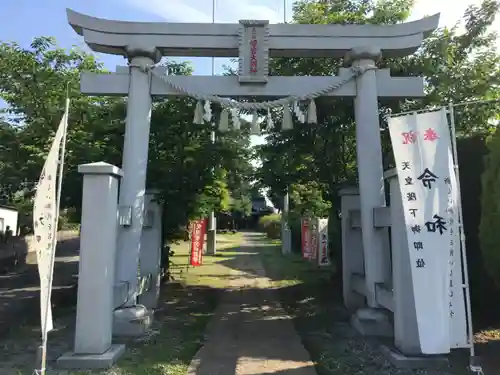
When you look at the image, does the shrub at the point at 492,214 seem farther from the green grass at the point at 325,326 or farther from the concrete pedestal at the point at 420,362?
the green grass at the point at 325,326

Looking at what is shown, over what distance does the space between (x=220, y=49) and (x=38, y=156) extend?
4.79 metres

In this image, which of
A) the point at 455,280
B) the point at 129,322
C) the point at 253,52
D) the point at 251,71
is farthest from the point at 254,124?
the point at 455,280

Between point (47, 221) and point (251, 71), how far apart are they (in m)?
4.40

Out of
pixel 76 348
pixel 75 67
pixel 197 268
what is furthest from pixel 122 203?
pixel 197 268

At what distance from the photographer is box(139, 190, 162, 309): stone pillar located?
9.34 metres

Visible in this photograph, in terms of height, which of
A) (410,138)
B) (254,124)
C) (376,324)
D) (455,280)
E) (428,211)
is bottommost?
(376,324)

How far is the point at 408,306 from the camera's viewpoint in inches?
233

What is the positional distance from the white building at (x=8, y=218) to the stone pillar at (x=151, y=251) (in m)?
15.4

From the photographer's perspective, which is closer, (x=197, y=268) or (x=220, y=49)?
(x=220, y=49)

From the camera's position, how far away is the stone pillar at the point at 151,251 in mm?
9336

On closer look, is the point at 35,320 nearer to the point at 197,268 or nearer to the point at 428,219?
the point at 428,219

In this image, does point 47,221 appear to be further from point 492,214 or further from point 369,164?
point 492,214

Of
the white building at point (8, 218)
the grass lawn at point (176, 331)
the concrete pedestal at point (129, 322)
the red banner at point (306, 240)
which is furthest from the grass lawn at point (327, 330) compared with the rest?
the white building at point (8, 218)

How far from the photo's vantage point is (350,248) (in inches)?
373
